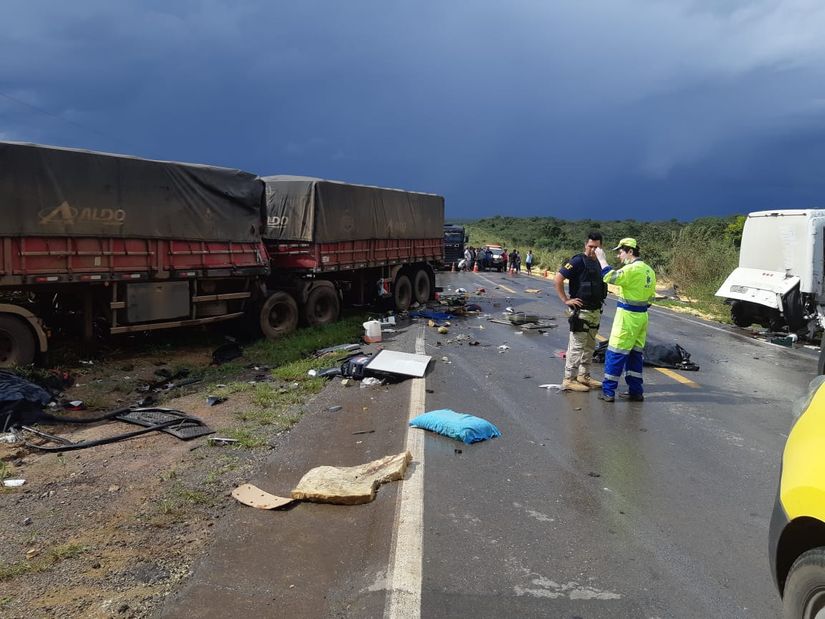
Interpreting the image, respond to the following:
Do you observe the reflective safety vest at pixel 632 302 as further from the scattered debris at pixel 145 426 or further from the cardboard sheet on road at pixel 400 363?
the scattered debris at pixel 145 426

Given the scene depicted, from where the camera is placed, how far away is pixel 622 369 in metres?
7.21

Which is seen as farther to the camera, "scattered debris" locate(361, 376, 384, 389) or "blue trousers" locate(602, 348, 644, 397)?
"scattered debris" locate(361, 376, 384, 389)

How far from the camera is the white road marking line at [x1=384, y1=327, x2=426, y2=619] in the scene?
3.05 metres

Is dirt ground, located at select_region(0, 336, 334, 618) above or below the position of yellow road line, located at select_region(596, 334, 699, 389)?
below

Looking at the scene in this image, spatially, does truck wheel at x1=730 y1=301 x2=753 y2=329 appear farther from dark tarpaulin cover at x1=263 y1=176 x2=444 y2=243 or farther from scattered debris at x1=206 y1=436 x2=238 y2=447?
scattered debris at x1=206 y1=436 x2=238 y2=447

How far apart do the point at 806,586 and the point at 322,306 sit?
11.0 meters

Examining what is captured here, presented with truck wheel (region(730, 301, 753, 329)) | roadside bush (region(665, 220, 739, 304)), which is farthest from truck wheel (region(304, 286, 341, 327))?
roadside bush (region(665, 220, 739, 304))

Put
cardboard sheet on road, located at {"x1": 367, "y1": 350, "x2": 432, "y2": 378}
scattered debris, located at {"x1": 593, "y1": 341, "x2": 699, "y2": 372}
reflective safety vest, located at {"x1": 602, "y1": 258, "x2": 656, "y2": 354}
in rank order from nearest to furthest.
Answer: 1. reflective safety vest, located at {"x1": 602, "y1": 258, "x2": 656, "y2": 354}
2. cardboard sheet on road, located at {"x1": 367, "y1": 350, "x2": 432, "y2": 378}
3. scattered debris, located at {"x1": 593, "y1": 341, "x2": 699, "y2": 372}

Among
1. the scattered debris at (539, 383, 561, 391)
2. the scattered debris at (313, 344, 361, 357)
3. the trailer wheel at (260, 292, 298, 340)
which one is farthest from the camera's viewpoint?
the trailer wheel at (260, 292, 298, 340)

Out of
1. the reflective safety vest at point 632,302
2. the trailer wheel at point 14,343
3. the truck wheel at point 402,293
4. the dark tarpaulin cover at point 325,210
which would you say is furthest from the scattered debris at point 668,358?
the trailer wheel at point 14,343

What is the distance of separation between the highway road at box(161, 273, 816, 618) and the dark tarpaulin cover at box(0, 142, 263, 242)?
424cm

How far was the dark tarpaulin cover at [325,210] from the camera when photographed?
12.1 metres

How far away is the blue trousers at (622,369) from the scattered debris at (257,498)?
423 cm

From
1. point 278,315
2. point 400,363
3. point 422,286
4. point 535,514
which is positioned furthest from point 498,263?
point 535,514
